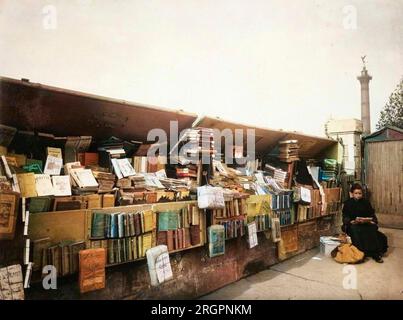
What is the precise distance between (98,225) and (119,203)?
494 mm

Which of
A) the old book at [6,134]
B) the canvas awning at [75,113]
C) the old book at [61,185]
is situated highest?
the canvas awning at [75,113]

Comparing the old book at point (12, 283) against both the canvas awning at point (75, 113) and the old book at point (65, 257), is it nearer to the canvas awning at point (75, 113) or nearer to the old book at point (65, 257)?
the old book at point (65, 257)

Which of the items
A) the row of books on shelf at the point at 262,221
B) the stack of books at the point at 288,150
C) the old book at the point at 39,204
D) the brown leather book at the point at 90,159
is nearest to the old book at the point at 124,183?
the brown leather book at the point at 90,159

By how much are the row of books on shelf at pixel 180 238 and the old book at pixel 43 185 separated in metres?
1.52

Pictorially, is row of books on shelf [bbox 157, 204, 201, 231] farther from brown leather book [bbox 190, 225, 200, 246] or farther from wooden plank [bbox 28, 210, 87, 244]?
wooden plank [bbox 28, 210, 87, 244]

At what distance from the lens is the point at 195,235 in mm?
4590

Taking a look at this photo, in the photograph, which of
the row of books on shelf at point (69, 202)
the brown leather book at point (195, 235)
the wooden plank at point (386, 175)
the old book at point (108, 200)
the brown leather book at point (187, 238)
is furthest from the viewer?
the wooden plank at point (386, 175)

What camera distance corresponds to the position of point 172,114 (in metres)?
4.67

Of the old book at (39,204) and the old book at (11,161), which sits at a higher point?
the old book at (11,161)

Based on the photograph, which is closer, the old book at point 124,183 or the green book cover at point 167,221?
the green book cover at point 167,221

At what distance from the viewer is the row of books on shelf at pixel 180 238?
4.18 m

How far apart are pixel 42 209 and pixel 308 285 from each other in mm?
4436

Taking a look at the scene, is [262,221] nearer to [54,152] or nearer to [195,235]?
[195,235]
